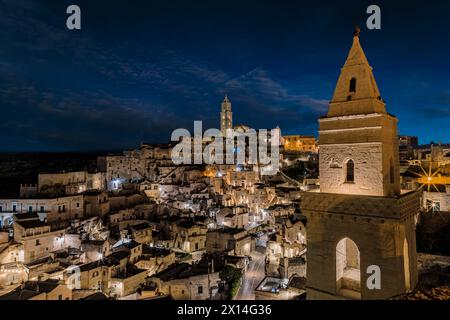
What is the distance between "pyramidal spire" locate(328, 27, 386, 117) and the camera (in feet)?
24.7

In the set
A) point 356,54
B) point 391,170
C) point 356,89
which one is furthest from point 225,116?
point 391,170

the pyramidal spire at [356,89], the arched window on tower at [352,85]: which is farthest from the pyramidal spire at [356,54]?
the arched window on tower at [352,85]

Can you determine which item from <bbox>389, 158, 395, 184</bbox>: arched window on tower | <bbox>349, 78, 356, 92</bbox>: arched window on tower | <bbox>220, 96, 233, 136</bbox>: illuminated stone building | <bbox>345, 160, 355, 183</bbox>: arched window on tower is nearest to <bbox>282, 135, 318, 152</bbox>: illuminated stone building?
<bbox>220, 96, 233, 136</bbox>: illuminated stone building

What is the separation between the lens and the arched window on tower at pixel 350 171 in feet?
24.6

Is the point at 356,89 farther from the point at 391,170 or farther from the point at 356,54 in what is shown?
the point at 391,170

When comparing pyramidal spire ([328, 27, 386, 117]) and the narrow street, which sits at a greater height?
pyramidal spire ([328, 27, 386, 117])

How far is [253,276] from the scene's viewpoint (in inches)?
944

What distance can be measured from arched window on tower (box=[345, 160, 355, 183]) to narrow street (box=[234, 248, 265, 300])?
1499cm

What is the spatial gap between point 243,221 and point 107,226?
51.6 feet

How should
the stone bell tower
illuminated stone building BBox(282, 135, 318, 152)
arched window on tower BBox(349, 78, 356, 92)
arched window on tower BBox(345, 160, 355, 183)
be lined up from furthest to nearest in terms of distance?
illuminated stone building BBox(282, 135, 318, 152), arched window on tower BBox(349, 78, 356, 92), arched window on tower BBox(345, 160, 355, 183), the stone bell tower

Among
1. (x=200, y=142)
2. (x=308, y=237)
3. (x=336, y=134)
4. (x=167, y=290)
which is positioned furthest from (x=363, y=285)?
(x=200, y=142)

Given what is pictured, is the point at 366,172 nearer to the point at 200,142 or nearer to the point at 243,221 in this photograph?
the point at 243,221

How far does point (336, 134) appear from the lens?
25.5 ft

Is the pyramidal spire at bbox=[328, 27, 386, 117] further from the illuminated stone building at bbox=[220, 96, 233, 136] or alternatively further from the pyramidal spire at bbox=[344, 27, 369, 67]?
the illuminated stone building at bbox=[220, 96, 233, 136]
